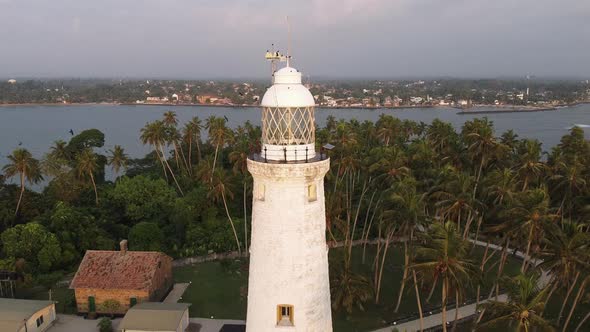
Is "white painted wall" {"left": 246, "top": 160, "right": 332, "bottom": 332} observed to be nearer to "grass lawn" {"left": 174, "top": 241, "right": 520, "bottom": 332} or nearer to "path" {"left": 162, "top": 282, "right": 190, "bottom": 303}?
"grass lawn" {"left": 174, "top": 241, "right": 520, "bottom": 332}

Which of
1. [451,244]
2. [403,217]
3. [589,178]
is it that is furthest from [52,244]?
[589,178]

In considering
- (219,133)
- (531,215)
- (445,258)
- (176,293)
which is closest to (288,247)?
(445,258)

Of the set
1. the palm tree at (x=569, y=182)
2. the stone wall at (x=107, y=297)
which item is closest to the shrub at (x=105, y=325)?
the stone wall at (x=107, y=297)

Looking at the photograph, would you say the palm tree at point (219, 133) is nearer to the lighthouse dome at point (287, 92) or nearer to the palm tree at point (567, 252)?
the palm tree at point (567, 252)

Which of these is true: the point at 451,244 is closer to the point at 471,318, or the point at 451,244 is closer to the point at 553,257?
the point at 553,257

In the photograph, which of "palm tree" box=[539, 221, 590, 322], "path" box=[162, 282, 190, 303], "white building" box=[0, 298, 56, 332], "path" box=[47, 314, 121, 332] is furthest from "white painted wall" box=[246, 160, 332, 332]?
"path" box=[162, 282, 190, 303]
